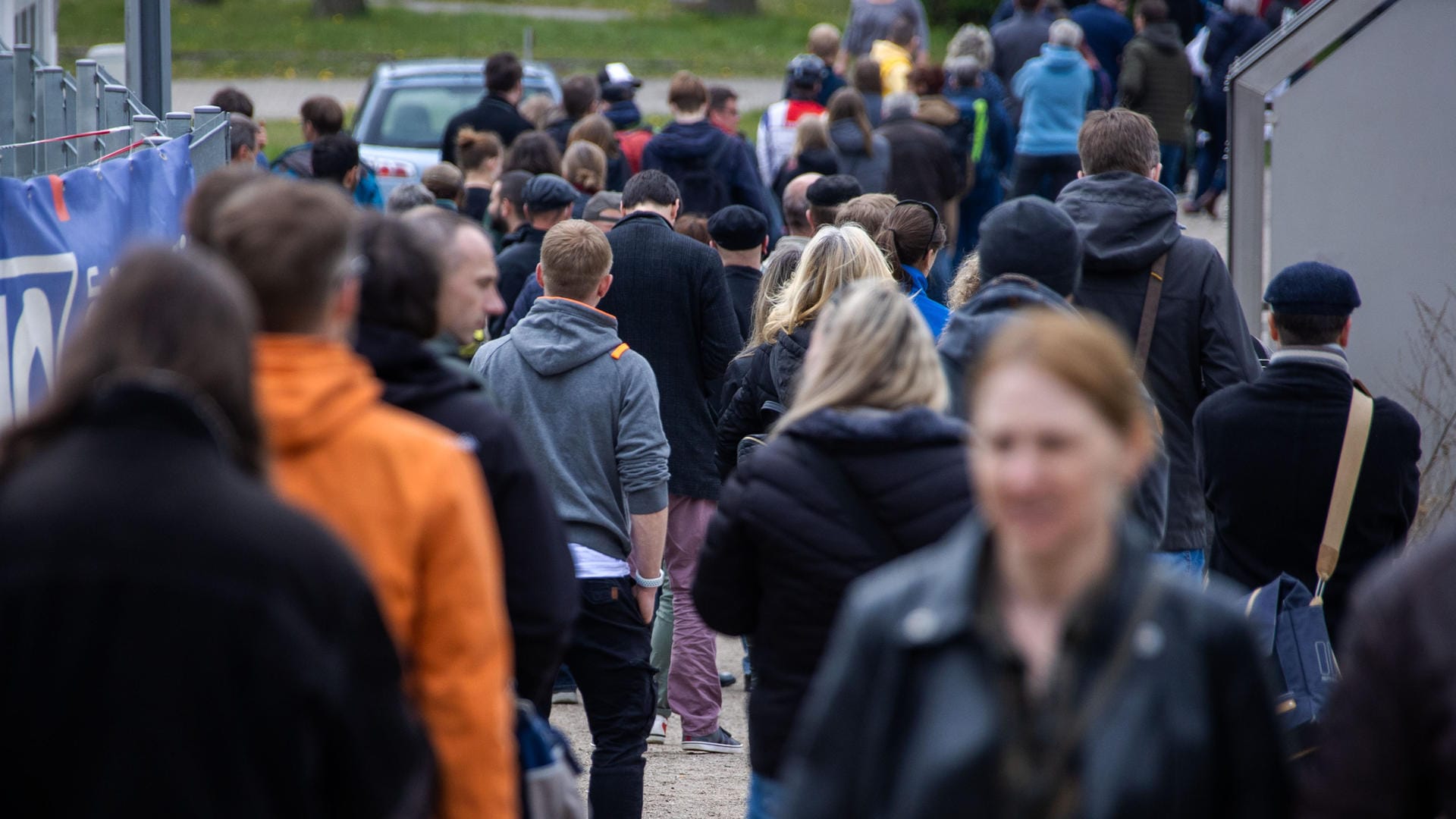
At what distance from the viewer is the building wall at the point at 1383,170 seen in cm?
747

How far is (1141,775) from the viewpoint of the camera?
2088mm

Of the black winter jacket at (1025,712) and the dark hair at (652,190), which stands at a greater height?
the dark hair at (652,190)

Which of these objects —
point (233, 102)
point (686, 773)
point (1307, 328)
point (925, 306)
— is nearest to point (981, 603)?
point (1307, 328)

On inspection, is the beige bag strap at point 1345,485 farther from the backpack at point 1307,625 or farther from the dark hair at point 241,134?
the dark hair at point 241,134

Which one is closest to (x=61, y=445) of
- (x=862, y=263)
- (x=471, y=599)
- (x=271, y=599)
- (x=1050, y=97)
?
(x=271, y=599)

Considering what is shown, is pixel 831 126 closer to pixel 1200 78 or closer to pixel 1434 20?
pixel 1434 20

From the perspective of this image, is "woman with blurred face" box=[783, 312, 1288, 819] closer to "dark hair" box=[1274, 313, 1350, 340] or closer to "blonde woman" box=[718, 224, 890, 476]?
"dark hair" box=[1274, 313, 1350, 340]

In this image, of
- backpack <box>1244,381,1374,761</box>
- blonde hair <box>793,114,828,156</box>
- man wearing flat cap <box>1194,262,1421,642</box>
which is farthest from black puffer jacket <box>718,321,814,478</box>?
blonde hair <box>793,114,828,156</box>

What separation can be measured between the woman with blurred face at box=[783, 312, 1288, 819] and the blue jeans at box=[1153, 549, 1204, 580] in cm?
275

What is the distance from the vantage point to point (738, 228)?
23.3 feet

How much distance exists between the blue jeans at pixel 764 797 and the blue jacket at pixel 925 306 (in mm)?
2571

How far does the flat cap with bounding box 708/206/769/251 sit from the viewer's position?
23.2 feet

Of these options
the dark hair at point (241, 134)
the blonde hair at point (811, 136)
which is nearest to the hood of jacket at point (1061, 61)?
the blonde hair at point (811, 136)

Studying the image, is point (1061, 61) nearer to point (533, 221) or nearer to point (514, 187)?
point (514, 187)
